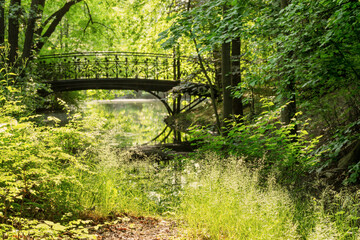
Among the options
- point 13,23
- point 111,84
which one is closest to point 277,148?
point 13,23

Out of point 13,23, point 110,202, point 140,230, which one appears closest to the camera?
point 140,230

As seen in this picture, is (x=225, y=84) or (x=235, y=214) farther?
(x=225, y=84)

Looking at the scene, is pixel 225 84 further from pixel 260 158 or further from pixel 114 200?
pixel 114 200

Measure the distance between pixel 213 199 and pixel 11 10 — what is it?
7.97 m

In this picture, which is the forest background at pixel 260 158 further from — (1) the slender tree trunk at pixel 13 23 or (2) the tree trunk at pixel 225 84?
(1) the slender tree trunk at pixel 13 23

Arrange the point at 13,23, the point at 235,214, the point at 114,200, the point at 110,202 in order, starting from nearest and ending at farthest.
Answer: the point at 235,214
the point at 110,202
the point at 114,200
the point at 13,23

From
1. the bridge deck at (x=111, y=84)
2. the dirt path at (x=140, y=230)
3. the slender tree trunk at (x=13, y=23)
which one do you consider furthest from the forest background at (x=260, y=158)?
the bridge deck at (x=111, y=84)

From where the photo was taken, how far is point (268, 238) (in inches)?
103

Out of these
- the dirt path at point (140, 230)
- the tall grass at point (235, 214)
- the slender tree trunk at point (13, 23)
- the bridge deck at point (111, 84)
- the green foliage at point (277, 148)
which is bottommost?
the dirt path at point (140, 230)

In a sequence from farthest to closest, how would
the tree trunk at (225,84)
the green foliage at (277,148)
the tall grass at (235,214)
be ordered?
the tree trunk at (225,84) → the green foliage at (277,148) → the tall grass at (235,214)

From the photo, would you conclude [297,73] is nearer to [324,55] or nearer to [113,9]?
[324,55]

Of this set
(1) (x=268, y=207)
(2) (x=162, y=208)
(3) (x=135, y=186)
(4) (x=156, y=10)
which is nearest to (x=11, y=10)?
(4) (x=156, y=10)

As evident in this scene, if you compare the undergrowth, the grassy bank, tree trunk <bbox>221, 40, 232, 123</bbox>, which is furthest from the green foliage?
tree trunk <bbox>221, 40, 232, 123</bbox>

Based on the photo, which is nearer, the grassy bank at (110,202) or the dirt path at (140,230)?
the grassy bank at (110,202)
